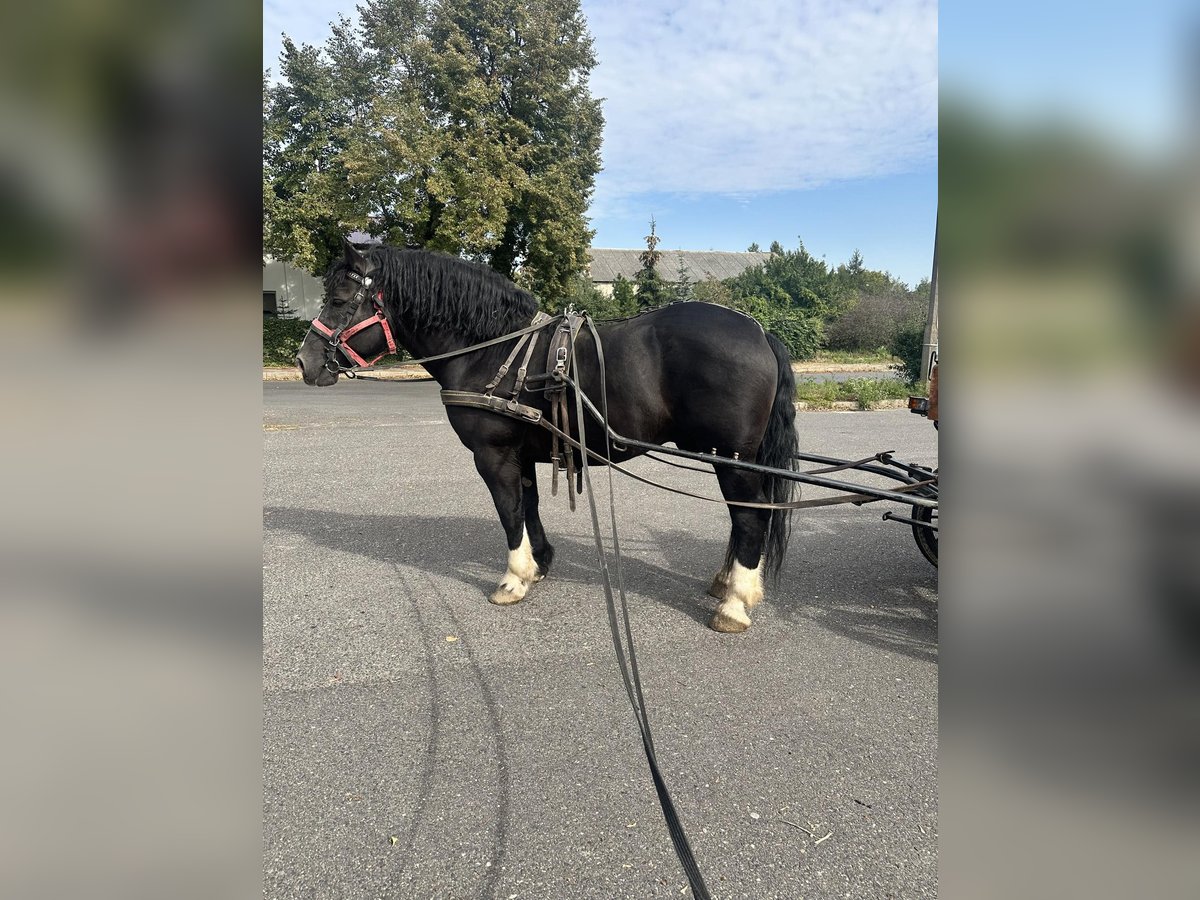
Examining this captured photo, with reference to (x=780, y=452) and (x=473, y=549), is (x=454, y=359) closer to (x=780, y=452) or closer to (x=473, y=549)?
(x=473, y=549)

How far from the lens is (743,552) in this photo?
3416 mm

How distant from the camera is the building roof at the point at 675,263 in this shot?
50562mm

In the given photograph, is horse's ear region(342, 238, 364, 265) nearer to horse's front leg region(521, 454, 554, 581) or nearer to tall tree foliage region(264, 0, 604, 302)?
horse's front leg region(521, 454, 554, 581)

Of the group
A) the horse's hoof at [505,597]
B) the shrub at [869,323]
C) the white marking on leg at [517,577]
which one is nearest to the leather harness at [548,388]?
the white marking on leg at [517,577]

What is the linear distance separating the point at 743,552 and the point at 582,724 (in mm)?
1300

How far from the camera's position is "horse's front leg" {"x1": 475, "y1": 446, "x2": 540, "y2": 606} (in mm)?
3680

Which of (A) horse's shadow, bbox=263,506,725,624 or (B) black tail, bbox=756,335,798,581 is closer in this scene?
(B) black tail, bbox=756,335,798,581

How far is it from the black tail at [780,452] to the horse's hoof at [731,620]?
0.43 metres

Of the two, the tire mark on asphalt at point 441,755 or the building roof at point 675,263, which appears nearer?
the tire mark on asphalt at point 441,755

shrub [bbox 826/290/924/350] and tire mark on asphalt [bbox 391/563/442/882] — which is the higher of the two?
shrub [bbox 826/290/924/350]

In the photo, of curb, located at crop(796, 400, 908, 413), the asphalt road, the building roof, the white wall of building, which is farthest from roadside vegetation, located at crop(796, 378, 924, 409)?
the building roof

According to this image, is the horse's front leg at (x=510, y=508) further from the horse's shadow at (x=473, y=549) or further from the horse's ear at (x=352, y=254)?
the horse's ear at (x=352, y=254)
